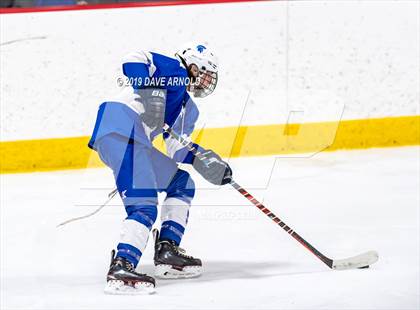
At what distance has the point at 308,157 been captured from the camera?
6395mm

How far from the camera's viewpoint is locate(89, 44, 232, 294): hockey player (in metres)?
3.66

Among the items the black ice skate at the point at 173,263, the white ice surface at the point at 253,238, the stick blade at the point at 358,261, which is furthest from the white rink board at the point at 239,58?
the stick blade at the point at 358,261

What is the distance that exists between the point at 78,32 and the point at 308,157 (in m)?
1.61

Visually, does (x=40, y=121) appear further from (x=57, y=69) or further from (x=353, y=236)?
(x=353, y=236)

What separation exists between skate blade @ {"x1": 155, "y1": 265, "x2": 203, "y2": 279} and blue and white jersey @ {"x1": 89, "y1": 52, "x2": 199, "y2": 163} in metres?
0.42

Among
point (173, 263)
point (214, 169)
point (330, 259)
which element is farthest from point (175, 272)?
point (330, 259)

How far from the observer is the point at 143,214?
3.66 meters

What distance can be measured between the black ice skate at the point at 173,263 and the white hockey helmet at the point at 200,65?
61 centimetres

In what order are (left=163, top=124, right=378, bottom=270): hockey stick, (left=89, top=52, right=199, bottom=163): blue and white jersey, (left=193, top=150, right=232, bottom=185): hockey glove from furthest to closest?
1. (left=163, top=124, right=378, bottom=270): hockey stick
2. (left=193, top=150, right=232, bottom=185): hockey glove
3. (left=89, top=52, right=199, bottom=163): blue and white jersey

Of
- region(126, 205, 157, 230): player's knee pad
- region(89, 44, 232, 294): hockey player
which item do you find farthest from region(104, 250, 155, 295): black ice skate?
region(126, 205, 157, 230): player's knee pad

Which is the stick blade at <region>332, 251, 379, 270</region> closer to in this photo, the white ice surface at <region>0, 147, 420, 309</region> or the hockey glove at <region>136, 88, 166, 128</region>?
the white ice surface at <region>0, 147, 420, 309</region>

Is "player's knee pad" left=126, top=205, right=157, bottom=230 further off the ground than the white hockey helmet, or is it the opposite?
the white hockey helmet

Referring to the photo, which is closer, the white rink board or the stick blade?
the stick blade

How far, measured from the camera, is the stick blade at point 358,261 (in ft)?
13.0
